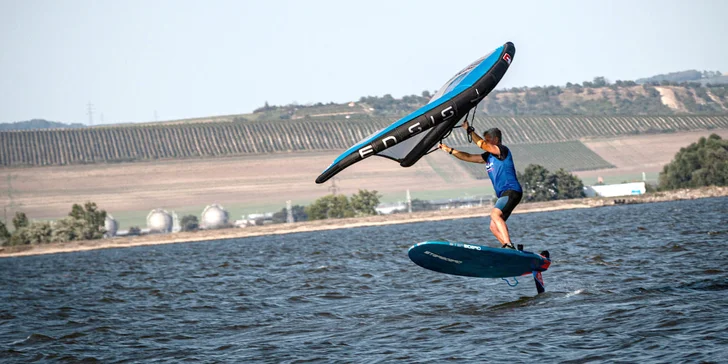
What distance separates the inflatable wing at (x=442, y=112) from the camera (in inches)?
707

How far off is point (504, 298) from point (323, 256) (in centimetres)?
2455

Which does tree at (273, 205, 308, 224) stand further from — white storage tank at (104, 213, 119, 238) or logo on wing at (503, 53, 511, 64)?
logo on wing at (503, 53, 511, 64)

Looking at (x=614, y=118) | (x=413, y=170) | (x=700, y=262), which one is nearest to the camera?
(x=700, y=262)

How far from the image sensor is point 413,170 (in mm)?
159250

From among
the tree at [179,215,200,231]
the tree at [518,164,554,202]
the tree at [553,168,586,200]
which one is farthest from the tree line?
the tree at [553,168,586,200]

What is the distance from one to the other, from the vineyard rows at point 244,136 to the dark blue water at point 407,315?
430 ft

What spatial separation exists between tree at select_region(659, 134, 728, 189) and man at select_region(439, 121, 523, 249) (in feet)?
279

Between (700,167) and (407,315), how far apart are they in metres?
90.1

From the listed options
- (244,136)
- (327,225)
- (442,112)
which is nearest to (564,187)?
(327,225)

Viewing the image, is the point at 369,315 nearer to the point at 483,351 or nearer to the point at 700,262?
the point at 483,351

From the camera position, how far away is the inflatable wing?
18.0 m

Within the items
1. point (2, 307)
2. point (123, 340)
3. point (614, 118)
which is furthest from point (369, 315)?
point (614, 118)

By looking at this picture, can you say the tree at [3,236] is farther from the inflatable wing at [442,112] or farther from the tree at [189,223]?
the inflatable wing at [442,112]

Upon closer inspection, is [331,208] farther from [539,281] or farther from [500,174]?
[500,174]
